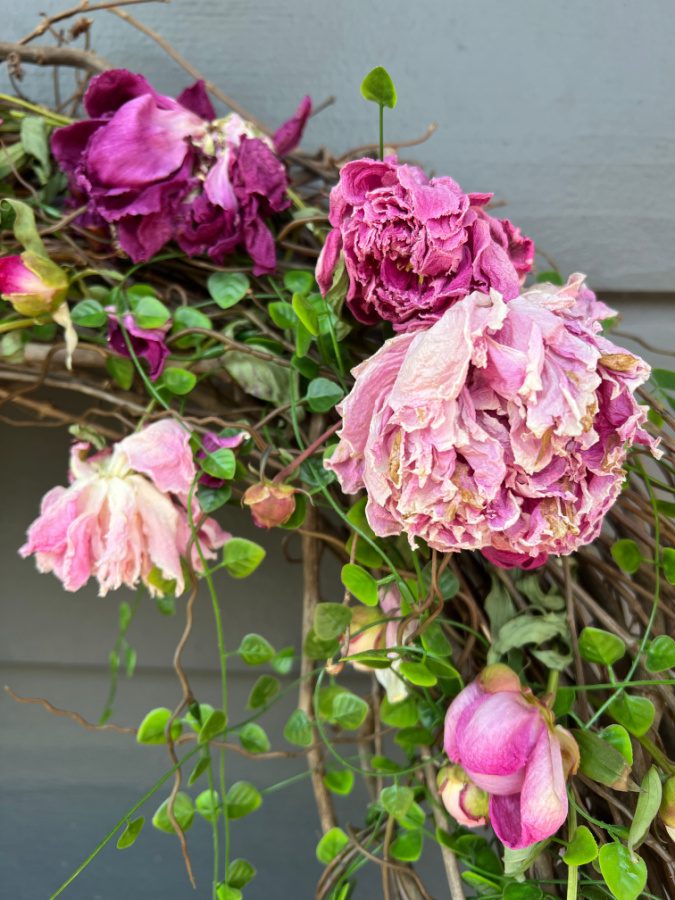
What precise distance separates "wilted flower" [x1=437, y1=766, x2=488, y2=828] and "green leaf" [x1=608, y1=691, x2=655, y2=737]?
9 centimetres

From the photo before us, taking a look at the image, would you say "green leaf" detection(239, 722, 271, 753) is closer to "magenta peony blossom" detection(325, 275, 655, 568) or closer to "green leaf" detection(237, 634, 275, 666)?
"green leaf" detection(237, 634, 275, 666)

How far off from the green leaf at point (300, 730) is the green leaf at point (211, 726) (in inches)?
2.0

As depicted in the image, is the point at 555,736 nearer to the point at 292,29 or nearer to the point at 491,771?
the point at 491,771

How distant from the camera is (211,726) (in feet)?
1.62

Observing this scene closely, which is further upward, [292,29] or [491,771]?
[292,29]

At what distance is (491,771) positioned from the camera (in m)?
0.41

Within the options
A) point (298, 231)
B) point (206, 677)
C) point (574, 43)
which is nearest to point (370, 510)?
point (298, 231)

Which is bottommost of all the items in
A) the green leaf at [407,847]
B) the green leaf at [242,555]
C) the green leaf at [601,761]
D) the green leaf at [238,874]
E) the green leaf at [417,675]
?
the green leaf at [238,874]

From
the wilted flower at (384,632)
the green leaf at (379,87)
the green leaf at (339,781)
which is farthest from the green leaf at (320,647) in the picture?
the green leaf at (379,87)

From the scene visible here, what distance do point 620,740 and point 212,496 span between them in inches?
10.9

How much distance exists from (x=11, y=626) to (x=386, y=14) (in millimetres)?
662

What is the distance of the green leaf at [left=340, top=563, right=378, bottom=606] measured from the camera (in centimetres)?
45

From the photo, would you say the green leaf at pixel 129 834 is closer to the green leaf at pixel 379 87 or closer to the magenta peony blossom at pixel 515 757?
the magenta peony blossom at pixel 515 757

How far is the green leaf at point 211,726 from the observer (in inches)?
19.3
